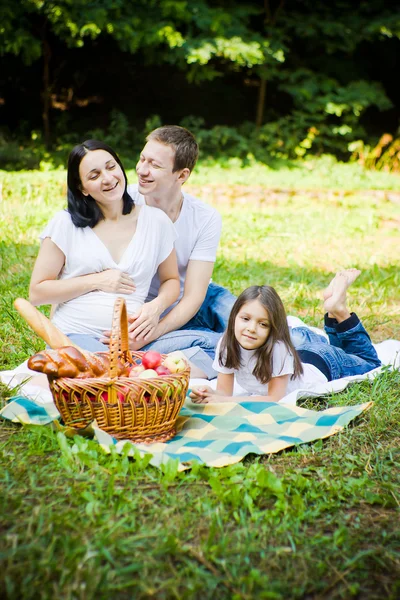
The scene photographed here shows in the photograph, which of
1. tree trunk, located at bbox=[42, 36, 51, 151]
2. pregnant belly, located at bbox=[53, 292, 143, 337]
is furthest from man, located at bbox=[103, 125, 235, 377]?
tree trunk, located at bbox=[42, 36, 51, 151]

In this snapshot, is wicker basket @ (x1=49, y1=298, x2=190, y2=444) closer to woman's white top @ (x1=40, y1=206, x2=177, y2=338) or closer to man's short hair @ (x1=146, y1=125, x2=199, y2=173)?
woman's white top @ (x1=40, y1=206, x2=177, y2=338)

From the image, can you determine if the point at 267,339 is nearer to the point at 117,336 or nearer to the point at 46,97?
the point at 117,336

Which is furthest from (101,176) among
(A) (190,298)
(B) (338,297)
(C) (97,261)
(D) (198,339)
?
(B) (338,297)

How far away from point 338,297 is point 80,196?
1.41 meters

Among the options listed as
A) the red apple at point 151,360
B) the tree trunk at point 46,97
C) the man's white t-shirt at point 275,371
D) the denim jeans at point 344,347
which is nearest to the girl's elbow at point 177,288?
the man's white t-shirt at point 275,371

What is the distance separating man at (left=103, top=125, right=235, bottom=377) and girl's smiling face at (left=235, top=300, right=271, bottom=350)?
48 cm

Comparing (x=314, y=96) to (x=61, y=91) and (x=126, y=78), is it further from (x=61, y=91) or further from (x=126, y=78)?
(x=61, y=91)

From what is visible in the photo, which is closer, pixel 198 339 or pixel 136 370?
pixel 136 370

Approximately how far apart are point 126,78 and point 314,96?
141 inches

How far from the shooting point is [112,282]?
3086mm

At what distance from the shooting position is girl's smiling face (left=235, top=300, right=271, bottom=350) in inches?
110

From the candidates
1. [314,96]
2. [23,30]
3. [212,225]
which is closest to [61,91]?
[23,30]

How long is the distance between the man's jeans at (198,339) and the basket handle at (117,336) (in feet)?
1.22

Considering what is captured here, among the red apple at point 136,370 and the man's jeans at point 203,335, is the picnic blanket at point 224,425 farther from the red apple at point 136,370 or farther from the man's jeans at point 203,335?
the man's jeans at point 203,335
